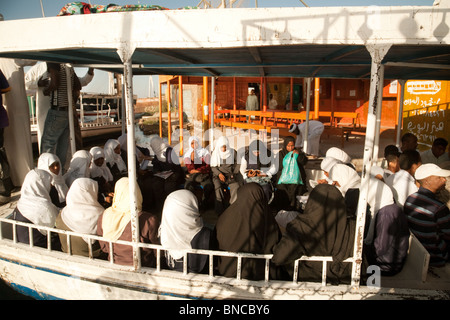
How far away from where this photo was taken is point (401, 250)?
9.04 ft

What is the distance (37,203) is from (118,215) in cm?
105

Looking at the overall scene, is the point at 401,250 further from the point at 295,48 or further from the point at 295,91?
the point at 295,91

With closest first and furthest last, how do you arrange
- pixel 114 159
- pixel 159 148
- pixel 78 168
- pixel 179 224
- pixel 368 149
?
pixel 368 149 → pixel 179 224 → pixel 78 168 → pixel 114 159 → pixel 159 148

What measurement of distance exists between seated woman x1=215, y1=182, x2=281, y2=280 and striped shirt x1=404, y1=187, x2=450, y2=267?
1396mm

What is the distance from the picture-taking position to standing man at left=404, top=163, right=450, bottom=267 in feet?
9.41

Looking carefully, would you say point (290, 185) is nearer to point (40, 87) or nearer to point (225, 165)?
point (225, 165)

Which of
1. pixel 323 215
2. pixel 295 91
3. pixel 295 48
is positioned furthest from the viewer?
pixel 295 91

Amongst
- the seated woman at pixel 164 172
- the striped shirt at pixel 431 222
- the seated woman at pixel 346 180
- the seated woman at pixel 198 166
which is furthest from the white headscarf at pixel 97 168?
the striped shirt at pixel 431 222

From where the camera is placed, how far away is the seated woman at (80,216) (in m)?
3.02

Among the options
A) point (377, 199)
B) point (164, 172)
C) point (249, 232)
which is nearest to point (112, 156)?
point (164, 172)

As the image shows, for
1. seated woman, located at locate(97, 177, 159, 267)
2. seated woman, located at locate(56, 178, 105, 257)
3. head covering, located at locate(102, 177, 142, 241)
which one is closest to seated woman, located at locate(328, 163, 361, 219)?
seated woman, located at locate(97, 177, 159, 267)

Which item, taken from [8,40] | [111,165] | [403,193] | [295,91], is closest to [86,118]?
[295,91]

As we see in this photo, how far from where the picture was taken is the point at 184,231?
2715 mm

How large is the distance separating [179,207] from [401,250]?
2.04 m
